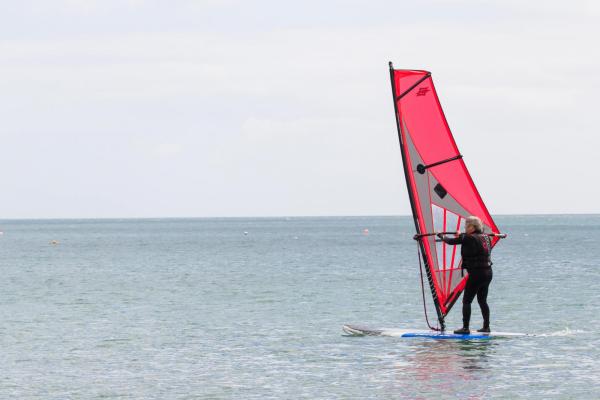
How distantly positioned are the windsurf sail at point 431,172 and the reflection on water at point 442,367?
151 centimetres

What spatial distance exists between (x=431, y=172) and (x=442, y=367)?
12.1ft

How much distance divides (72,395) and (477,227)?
7.81m

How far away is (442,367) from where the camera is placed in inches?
721

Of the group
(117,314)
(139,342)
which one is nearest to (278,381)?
(139,342)

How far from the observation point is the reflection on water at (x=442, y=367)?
16359 mm

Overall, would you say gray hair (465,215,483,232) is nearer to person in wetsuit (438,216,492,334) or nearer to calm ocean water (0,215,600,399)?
person in wetsuit (438,216,492,334)

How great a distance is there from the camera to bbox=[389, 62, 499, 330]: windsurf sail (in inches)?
763

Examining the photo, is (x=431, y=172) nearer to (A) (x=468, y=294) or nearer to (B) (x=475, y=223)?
(B) (x=475, y=223)

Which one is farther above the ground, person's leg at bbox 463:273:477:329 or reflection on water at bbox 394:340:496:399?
person's leg at bbox 463:273:477:329

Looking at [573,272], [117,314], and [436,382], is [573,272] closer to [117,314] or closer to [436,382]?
[117,314]

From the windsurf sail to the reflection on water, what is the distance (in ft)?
4.94

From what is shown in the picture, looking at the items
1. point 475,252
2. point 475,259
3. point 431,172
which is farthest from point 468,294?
point 431,172

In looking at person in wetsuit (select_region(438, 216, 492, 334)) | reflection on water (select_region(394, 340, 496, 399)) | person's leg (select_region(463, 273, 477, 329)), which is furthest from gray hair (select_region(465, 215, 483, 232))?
reflection on water (select_region(394, 340, 496, 399))

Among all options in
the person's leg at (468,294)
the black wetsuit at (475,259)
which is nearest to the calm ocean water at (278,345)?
the person's leg at (468,294)
